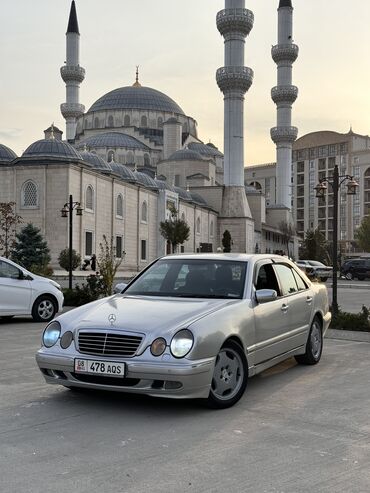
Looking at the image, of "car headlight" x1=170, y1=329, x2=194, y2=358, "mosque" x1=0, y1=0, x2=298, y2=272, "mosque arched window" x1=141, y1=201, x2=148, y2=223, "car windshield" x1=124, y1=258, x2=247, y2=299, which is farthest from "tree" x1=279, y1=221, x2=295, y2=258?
"car headlight" x1=170, y1=329, x2=194, y2=358

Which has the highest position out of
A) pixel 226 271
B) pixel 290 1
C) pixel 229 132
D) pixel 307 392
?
pixel 290 1

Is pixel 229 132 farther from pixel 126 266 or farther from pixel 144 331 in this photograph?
pixel 144 331

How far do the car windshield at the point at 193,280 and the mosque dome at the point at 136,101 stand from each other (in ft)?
263

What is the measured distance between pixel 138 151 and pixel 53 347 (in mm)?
74406

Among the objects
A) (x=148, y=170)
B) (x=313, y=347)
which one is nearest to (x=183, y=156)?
(x=148, y=170)

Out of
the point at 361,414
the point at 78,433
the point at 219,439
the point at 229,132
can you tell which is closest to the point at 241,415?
the point at 219,439

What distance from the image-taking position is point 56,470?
374 centimetres

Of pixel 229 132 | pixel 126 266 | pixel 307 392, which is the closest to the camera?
pixel 307 392

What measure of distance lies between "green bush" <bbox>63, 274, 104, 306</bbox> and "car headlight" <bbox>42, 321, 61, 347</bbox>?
10.4 m

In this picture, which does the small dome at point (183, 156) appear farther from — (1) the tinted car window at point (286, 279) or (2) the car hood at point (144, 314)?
(2) the car hood at point (144, 314)

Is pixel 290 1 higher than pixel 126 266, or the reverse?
pixel 290 1

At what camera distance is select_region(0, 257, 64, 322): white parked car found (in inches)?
461

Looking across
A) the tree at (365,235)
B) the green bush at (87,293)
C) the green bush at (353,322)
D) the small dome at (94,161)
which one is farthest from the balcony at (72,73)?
the green bush at (353,322)

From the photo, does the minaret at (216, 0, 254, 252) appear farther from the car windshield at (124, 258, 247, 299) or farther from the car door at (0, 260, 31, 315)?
the car windshield at (124, 258, 247, 299)
